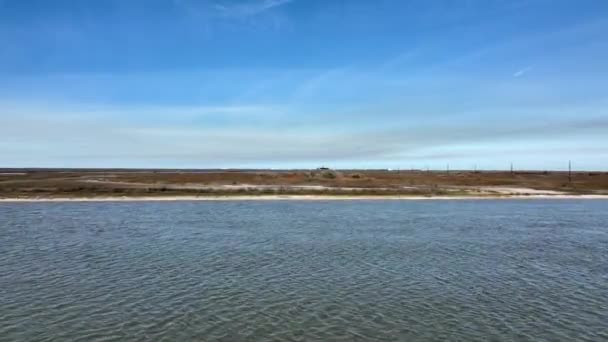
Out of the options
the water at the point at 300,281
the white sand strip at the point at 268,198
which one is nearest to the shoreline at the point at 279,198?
the white sand strip at the point at 268,198

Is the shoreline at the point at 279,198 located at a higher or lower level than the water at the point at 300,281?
higher

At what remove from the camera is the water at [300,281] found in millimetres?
13586

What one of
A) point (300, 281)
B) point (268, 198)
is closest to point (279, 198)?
point (268, 198)

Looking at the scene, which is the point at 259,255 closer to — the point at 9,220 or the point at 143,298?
the point at 143,298

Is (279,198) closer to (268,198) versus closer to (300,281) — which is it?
(268,198)

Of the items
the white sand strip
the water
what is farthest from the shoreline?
the water

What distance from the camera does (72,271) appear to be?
800 inches

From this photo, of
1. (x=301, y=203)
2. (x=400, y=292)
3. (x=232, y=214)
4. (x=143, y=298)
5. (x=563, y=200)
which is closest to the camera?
(x=143, y=298)

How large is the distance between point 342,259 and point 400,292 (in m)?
6.29

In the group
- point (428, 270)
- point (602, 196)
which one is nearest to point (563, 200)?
point (602, 196)

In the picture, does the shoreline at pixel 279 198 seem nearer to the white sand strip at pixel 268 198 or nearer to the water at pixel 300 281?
the white sand strip at pixel 268 198

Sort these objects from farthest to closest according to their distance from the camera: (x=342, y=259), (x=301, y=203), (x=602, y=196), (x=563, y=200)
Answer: (x=602, y=196)
(x=563, y=200)
(x=301, y=203)
(x=342, y=259)

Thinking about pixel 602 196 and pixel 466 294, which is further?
pixel 602 196

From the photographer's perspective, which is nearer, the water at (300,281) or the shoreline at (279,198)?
the water at (300,281)
